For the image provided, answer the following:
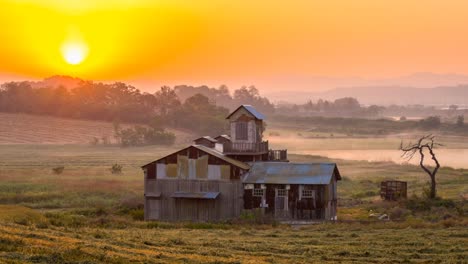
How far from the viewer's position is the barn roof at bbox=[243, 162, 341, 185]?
50844 millimetres

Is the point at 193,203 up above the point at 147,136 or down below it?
below

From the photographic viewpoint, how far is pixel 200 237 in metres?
37.5

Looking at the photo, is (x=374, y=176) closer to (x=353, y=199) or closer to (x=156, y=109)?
(x=353, y=199)

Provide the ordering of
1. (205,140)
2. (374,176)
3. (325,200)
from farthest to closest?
(374,176), (205,140), (325,200)

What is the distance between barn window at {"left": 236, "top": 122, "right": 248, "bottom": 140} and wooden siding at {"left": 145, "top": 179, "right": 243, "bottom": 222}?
5.78 m

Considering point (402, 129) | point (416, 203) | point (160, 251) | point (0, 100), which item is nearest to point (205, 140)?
point (416, 203)

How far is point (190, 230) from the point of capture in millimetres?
42750

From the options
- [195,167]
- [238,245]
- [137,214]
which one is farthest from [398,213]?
[238,245]

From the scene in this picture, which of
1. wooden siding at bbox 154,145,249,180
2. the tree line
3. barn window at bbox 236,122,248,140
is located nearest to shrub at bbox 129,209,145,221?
wooden siding at bbox 154,145,249,180

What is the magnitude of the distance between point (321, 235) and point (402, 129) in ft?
523

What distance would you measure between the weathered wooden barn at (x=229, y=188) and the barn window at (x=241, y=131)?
3488 mm

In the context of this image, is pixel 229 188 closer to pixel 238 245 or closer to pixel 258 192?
pixel 258 192

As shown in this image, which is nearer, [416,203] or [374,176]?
[416,203]

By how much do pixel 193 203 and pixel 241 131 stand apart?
7745 mm
